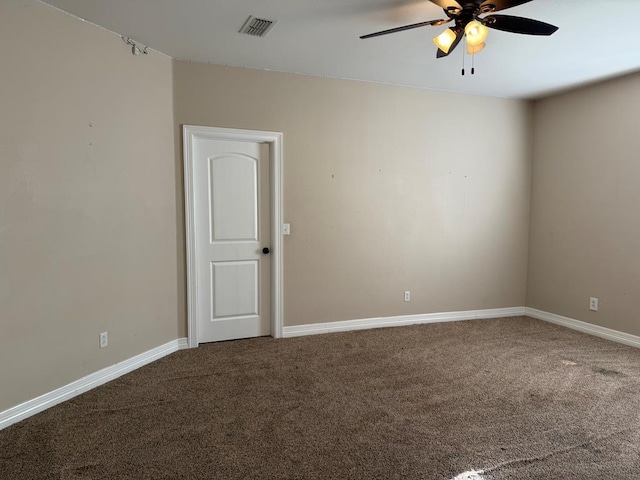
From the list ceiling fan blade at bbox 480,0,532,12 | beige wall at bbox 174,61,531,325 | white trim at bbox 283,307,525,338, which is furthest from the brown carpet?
ceiling fan blade at bbox 480,0,532,12

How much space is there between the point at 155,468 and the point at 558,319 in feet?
15.2

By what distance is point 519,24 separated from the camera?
232cm

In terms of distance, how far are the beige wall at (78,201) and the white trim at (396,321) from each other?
1.34 metres

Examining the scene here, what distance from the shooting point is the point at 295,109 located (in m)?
4.14

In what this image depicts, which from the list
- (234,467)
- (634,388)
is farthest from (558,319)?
(234,467)

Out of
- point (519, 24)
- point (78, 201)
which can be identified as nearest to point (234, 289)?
point (78, 201)

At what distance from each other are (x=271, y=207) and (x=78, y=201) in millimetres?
1751

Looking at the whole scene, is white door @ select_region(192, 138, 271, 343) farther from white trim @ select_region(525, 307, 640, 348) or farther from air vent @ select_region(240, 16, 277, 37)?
white trim @ select_region(525, 307, 640, 348)

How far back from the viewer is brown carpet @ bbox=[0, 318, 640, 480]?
2127mm

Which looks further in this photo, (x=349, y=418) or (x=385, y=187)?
(x=385, y=187)

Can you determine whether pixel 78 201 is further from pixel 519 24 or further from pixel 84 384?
pixel 519 24

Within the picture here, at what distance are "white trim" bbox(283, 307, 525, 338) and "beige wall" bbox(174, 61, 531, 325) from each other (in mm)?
75

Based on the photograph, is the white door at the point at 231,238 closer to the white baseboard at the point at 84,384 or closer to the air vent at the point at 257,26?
the white baseboard at the point at 84,384

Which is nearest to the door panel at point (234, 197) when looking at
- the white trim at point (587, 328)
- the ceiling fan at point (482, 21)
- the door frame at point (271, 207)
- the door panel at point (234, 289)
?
the door frame at point (271, 207)
